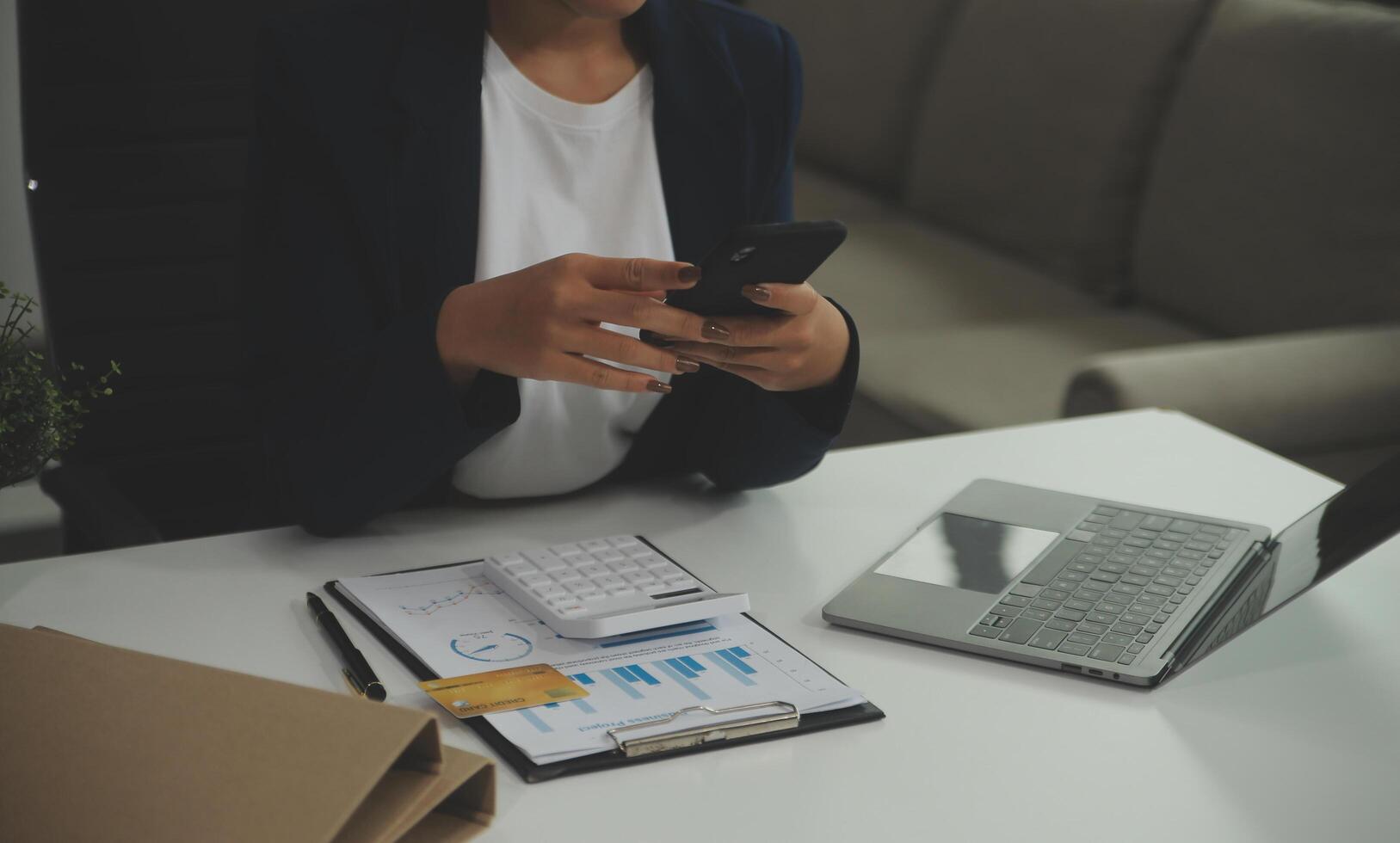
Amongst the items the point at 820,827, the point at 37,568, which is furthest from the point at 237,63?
the point at 820,827

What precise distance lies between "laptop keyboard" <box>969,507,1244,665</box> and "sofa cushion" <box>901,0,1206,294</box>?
1.51 m

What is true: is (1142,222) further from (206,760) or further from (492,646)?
(206,760)

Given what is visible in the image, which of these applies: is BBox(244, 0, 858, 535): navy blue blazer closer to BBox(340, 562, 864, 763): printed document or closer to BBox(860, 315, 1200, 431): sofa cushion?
BBox(340, 562, 864, 763): printed document

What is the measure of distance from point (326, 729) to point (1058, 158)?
2141mm

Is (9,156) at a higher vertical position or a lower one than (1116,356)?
higher

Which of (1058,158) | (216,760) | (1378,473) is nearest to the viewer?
(216,760)

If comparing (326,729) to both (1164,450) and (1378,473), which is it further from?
(1164,450)

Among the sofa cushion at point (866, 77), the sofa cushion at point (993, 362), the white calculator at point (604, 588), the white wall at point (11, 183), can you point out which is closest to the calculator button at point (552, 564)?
Answer: the white calculator at point (604, 588)

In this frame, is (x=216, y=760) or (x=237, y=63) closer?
(x=216, y=760)

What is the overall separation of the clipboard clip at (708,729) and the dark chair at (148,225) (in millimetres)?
691

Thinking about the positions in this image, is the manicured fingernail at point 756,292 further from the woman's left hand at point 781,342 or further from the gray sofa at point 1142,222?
the gray sofa at point 1142,222

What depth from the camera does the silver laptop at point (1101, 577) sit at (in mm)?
823

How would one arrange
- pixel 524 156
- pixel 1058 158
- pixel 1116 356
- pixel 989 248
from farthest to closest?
pixel 989 248, pixel 1058 158, pixel 1116 356, pixel 524 156

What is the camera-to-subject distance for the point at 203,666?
65 cm
